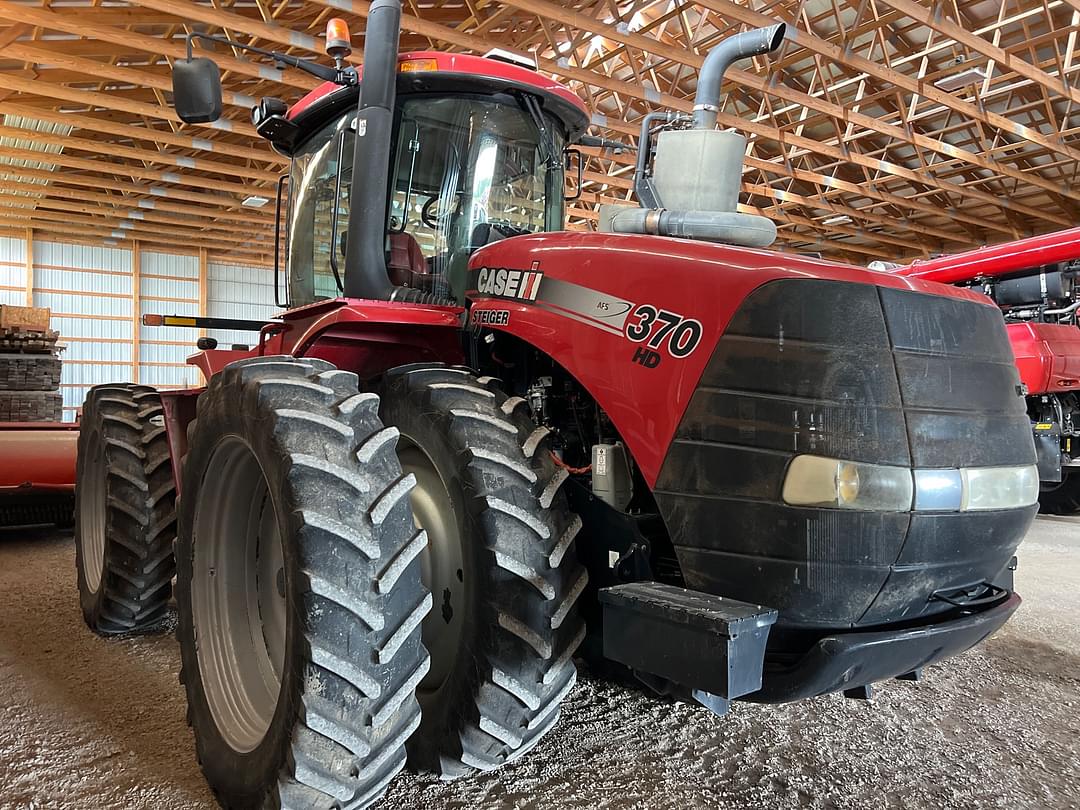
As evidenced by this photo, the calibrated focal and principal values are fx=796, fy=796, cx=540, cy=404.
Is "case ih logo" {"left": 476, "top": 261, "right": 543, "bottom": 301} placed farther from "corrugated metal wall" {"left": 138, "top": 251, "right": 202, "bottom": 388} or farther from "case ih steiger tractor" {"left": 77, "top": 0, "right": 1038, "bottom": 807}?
"corrugated metal wall" {"left": 138, "top": 251, "right": 202, "bottom": 388}

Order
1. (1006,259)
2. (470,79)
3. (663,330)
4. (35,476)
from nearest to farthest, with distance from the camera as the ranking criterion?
(663,330) → (470,79) → (35,476) → (1006,259)

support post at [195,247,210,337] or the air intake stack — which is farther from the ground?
the air intake stack

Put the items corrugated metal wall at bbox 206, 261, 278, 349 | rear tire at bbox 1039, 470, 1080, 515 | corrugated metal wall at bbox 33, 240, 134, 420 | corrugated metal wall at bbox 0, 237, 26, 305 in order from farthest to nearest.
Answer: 1. corrugated metal wall at bbox 206, 261, 278, 349
2. corrugated metal wall at bbox 33, 240, 134, 420
3. corrugated metal wall at bbox 0, 237, 26, 305
4. rear tire at bbox 1039, 470, 1080, 515

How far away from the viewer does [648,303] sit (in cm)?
201

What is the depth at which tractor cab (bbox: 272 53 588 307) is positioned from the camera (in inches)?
117

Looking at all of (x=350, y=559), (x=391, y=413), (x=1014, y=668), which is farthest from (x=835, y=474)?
(x=1014, y=668)

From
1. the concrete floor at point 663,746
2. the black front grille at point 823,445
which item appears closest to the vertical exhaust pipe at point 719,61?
the black front grille at point 823,445

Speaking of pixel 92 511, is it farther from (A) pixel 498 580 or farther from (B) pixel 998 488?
(B) pixel 998 488

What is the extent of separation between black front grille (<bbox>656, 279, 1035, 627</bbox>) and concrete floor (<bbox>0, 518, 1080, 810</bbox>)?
2.88ft

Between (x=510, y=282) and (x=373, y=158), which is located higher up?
(x=373, y=158)

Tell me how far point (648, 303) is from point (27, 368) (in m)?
11.2

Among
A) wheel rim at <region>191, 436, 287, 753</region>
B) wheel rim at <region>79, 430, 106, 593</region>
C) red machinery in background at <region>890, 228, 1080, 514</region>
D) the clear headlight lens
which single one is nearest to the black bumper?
the clear headlight lens

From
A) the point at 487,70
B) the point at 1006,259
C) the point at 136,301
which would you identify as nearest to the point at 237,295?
the point at 136,301

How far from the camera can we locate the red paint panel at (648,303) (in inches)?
74.0
